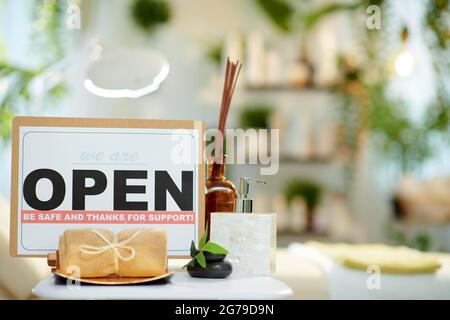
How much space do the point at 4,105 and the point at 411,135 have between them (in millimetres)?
2303

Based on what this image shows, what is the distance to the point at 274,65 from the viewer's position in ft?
9.64

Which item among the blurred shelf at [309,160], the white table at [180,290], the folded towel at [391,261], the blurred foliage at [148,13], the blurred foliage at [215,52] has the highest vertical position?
the blurred foliage at [148,13]

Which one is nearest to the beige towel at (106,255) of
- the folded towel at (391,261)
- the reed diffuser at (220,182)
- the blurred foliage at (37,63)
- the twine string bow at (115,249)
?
the twine string bow at (115,249)

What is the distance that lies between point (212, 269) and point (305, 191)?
7.26ft

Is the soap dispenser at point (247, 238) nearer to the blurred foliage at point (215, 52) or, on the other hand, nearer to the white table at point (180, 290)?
the white table at point (180, 290)

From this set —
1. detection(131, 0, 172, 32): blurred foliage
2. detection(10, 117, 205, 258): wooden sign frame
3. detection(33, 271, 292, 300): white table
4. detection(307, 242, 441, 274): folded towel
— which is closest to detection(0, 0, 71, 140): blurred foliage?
detection(10, 117, 205, 258): wooden sign frame

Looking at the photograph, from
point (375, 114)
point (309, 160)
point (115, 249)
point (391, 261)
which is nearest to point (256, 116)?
point (309, 160)

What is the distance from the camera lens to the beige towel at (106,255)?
69 cm

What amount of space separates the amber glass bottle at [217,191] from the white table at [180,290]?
90 millimetres

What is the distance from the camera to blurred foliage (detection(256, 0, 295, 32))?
9.28 ft

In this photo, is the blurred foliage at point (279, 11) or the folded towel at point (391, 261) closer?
the folded towel at point (391, 261)

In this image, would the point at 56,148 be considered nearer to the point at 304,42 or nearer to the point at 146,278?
the point at 146,278

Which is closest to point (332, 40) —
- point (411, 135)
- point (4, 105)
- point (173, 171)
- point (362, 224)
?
point (411, 135)

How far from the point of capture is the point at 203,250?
2.37 feet
